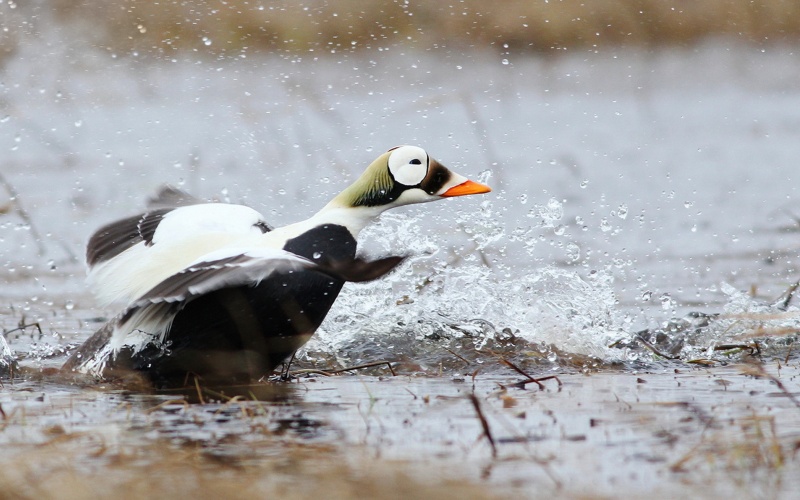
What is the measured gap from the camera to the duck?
A: 4621mm

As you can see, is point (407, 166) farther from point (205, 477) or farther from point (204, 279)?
point (205, 477)

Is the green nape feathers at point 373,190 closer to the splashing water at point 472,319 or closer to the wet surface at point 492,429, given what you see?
the splashing water at point 472,319

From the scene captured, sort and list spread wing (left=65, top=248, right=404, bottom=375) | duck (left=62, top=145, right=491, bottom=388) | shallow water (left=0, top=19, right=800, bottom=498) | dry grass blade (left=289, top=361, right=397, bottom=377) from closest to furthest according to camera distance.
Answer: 1. shallow water (left=0, top=19, right=800, bottom=498)
2. spread wing (left=65, top=248, right=404, bottom=375)
3. duck (left=62, top=145, right=491, bottom=388)
4. dry grass blade (left=289, top=361, right=397, bottom=377)

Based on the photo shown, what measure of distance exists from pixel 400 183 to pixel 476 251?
8.12ft

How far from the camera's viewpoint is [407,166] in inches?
217

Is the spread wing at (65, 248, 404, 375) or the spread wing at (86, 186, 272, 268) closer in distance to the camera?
the spread wing at (65, 248, 404, 375)

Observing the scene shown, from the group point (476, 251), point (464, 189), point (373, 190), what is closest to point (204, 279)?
point (373, 190)

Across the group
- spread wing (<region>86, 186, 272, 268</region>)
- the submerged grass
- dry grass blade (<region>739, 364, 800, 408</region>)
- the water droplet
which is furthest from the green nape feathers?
the water droplet

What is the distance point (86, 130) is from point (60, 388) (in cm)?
779

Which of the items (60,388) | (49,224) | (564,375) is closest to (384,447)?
(564,375)

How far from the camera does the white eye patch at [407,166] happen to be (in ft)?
18.0

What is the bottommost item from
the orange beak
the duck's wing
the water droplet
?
the water droplet

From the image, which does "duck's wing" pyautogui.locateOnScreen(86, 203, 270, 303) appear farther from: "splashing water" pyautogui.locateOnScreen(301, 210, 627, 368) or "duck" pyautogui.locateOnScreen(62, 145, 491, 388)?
"splashing water" pyautogui.locateOnScreen(301, 210, 627, 368)

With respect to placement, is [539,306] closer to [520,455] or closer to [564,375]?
[564,375]
